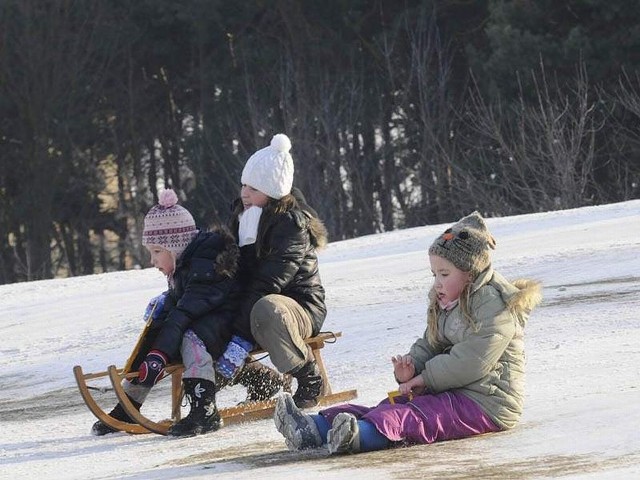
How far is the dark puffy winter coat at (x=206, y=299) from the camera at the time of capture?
699 cm

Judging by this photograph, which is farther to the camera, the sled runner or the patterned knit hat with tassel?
the patterned knit hat with tassel

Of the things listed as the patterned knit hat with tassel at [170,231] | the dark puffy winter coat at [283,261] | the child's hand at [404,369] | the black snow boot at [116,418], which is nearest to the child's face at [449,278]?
the child's hand at [404,369]

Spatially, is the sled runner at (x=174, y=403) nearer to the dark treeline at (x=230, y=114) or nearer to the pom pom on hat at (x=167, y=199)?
the pom pom on hat at (x=167, y=199)

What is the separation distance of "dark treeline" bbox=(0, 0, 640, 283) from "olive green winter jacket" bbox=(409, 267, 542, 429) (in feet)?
81.7

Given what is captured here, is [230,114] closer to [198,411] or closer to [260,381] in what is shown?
[260,381]

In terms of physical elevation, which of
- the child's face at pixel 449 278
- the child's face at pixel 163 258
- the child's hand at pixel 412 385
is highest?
the child's face at pixel 163 258

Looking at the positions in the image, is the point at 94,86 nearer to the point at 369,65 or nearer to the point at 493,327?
the point at 369,65

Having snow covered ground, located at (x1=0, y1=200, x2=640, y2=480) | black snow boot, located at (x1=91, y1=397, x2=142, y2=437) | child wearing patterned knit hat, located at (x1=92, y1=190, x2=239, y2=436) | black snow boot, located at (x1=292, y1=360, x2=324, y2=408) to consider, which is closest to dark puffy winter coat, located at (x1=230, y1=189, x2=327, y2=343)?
child wearing patterned knit hat, located at (x1=92, y1=190, x2=239, y2=436)

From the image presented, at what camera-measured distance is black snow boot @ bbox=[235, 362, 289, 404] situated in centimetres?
756

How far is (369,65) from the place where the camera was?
37750 millimetres

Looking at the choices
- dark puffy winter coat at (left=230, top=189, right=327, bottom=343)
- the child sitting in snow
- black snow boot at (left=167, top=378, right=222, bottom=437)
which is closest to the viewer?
the child sitting in snow

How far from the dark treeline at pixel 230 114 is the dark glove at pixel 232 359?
2408 centimetres

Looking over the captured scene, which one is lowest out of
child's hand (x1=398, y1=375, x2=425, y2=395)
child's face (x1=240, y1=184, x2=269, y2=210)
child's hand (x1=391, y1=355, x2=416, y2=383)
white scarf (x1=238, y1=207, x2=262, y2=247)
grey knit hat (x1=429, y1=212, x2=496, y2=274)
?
child's hand (x1=398, y1=375, x2=425, y2=395)

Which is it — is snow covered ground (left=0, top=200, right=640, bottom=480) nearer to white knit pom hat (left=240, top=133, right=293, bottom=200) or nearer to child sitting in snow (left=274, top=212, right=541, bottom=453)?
child sitting in snow (left=274, top=212, right=541, bottom=453)
